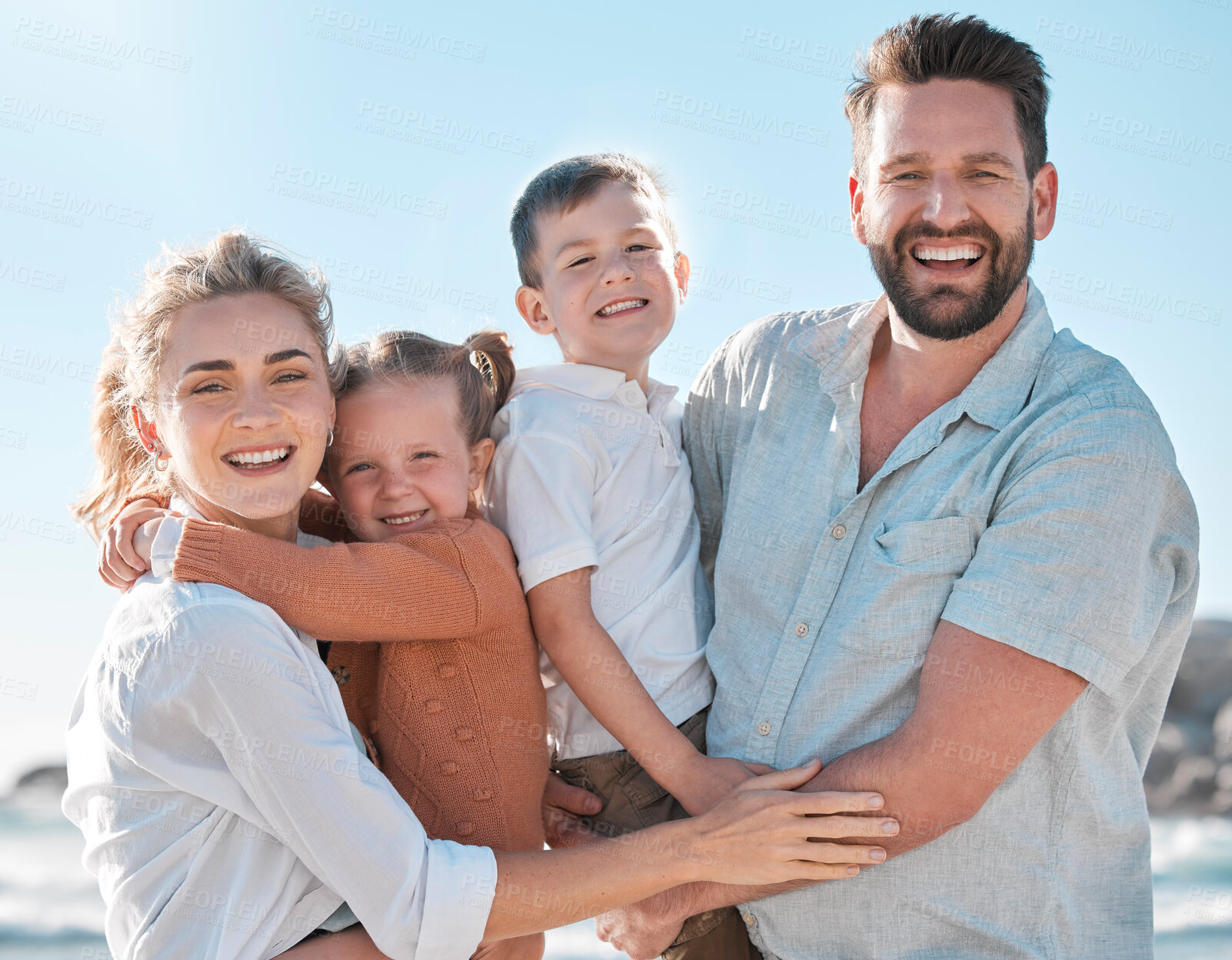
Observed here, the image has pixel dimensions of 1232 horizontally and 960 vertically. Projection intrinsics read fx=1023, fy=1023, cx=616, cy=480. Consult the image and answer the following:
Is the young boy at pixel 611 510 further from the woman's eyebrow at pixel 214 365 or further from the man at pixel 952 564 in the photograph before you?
the woman's eyebrow at pixel 214 365

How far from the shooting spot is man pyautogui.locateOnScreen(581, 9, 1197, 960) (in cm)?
238

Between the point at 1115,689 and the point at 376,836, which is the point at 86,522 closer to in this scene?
the point at 376,836

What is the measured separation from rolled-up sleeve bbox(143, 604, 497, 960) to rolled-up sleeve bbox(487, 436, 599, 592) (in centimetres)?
71

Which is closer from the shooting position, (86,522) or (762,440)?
(86,522)

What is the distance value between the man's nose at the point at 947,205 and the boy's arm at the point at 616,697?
4.63 ft

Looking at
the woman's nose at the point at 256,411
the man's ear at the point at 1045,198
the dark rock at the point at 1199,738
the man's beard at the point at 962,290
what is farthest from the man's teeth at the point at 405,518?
the dark rock at the point at 1199,738

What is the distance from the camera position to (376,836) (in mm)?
2162

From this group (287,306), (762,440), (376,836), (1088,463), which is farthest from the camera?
(762,440)

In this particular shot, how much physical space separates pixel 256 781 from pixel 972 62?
2.63m

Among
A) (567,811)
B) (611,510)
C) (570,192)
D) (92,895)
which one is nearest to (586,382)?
(611,510)

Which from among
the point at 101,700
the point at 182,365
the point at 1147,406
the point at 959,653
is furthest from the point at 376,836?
the point at 1147,406

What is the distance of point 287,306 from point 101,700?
1.03 meters

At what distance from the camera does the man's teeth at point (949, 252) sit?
113 inches

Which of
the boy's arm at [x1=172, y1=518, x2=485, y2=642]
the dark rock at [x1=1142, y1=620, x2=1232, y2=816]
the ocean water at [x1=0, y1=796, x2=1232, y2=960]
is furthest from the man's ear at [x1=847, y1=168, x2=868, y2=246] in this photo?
the dark rock at [x1=1142, y1=620, x2=1232, y2=816]
